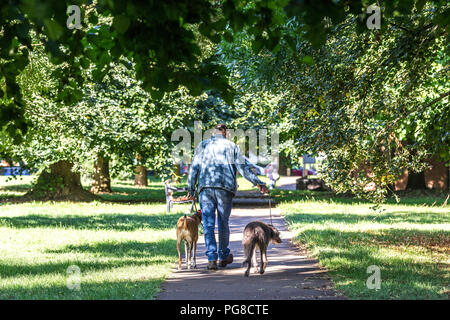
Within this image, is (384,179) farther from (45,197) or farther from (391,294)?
(45,197)

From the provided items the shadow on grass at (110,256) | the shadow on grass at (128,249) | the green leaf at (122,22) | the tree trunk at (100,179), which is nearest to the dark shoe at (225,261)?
the shadow on grass at (110,256)

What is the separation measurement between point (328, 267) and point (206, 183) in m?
2.14

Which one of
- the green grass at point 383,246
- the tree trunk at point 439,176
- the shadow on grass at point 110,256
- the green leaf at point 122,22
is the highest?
the green leaf at point 122,22

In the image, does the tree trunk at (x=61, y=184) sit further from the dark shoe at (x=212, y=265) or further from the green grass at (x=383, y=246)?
the dark shoe at (x=212, y=265)

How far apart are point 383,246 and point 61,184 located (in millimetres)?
16160

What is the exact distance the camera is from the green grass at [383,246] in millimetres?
7398

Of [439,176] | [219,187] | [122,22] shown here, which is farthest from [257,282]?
[439,176]

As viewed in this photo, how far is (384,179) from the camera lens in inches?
460

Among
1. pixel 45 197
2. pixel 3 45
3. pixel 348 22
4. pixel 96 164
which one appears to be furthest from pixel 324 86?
pixel 96 164

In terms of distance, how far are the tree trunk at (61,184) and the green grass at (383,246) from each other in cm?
857

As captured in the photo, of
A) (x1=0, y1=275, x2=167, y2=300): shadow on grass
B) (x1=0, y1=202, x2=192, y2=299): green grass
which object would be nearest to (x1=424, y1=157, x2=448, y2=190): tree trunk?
(x1=0, y1=202, x2=192, y2=299): green grass

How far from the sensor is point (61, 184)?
24.7 metres

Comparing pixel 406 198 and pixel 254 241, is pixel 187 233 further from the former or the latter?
pixel 406 198

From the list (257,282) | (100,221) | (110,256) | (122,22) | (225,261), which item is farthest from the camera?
(100,221)
